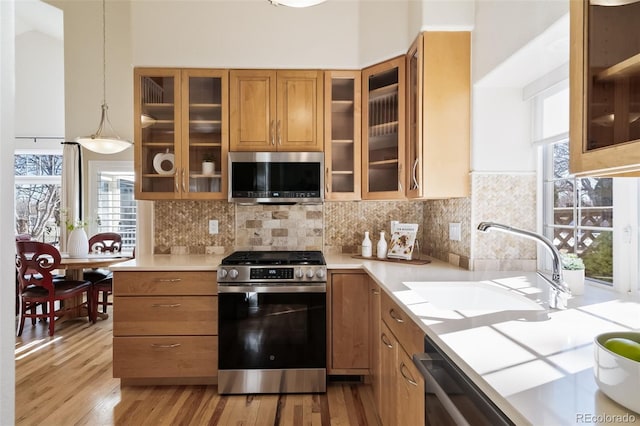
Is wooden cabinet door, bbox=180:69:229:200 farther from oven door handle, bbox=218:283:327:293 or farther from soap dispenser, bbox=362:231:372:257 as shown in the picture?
soap dispenser, bbox=362:231:372:257

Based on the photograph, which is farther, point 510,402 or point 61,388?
point 61,388

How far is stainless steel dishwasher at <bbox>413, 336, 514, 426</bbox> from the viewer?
87 cm

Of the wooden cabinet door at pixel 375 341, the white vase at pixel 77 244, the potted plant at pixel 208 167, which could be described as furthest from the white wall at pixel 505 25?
the white vase at pixel 77 244

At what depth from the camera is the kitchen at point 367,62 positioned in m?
2.28

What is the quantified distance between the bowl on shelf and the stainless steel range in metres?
1.89

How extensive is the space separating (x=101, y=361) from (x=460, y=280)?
2894 millimetres

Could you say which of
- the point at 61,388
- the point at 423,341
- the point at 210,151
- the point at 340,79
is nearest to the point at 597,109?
the point at 423,341

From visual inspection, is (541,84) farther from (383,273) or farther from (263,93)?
(263,93)

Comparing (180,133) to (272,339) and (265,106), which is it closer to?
(265,106)

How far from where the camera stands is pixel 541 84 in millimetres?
2102

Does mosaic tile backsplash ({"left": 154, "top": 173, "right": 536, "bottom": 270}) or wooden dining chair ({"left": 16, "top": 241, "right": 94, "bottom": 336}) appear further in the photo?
wooden dining chair ({"left": 16, "top": 241, "right": 94, "bottom": 336})

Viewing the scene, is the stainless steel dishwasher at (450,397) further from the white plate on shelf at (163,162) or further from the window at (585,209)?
the white plate on shelf at (163,162)

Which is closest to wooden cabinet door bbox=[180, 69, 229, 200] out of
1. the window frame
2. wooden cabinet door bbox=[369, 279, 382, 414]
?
wooden cabinet door bbox=[369, 279, 382, 414]

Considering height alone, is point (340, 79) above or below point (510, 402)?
above
